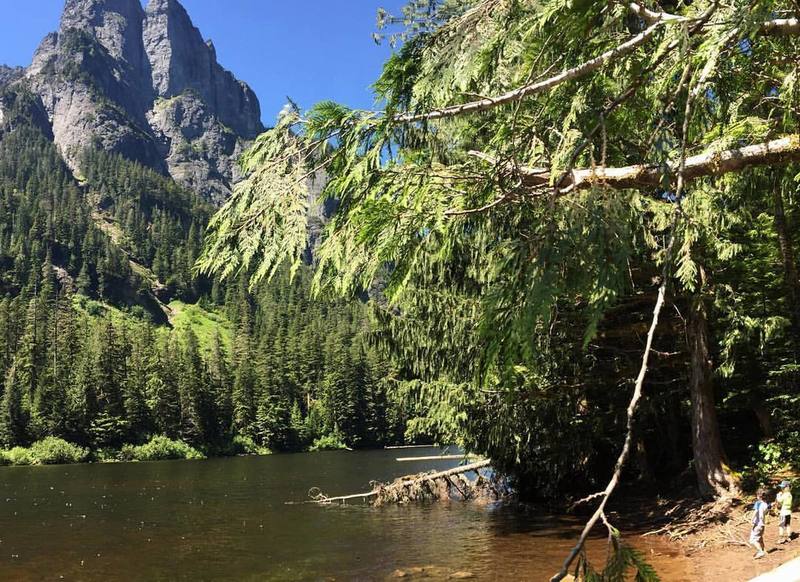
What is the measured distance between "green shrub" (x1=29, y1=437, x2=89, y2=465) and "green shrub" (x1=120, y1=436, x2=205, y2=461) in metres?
3.96

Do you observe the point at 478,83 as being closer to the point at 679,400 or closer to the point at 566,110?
the point at 566,110

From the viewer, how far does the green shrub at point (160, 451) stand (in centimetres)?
6156

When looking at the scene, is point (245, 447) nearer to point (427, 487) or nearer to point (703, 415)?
point (427, 487)

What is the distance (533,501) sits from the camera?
20.0m

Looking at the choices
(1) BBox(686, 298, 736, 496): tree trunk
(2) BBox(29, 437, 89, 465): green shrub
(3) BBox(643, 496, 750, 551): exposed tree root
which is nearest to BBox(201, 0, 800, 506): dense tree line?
(1) BBox(686, 298, 736, 496): tree trunk

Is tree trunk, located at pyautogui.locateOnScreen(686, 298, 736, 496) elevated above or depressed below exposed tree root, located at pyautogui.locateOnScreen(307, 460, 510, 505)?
above

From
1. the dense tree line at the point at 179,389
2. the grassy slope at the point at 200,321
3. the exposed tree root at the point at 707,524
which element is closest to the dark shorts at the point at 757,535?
the exposed tree root at the point at 707,524

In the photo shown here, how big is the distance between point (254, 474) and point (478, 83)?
40283 mm

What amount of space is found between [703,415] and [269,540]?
1192cm

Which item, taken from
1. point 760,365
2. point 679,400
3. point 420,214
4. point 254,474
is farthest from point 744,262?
point 254,474

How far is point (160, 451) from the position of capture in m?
63.5

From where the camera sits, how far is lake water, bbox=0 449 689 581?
1341 centimetres

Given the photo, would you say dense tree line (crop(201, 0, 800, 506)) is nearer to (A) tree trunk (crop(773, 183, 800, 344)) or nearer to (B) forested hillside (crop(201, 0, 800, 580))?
(B) forested hillside (crop(201, 0, 800, 580))

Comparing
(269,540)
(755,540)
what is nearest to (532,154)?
(755,540)
